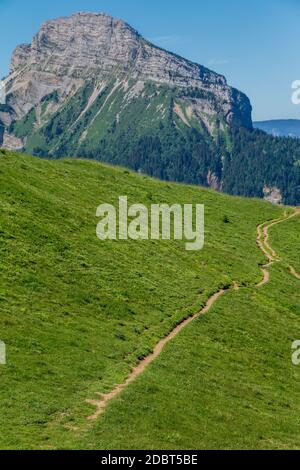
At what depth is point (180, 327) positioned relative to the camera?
53312 mm

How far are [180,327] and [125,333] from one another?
6667 millimetres

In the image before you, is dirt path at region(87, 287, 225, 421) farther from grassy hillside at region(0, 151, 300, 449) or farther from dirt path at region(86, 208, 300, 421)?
grassy hillside at region(0, 151, 300, 449)

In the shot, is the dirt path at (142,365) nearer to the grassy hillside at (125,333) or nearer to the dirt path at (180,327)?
the dirt path at (180,327)

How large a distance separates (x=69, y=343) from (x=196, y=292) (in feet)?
72.5

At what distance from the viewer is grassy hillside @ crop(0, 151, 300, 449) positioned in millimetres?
34156

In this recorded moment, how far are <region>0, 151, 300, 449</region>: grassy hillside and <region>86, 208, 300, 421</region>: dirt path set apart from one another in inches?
21.6

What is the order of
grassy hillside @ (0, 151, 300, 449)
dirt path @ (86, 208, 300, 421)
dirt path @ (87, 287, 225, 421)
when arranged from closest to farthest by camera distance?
grassy hillside @ (0, 151, 300, 449)
dirt path @ (87, 287, 225, 421)
dirt path @ (86, 208, 300, 421)

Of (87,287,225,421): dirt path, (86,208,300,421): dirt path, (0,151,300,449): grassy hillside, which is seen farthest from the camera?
(86,208,300,421): dirt path

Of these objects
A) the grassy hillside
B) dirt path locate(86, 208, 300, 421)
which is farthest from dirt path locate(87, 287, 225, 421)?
the grassy hillside

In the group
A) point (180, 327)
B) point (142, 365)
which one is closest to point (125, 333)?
point (142, 365)

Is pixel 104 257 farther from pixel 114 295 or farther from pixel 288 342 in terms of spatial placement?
pixel 288 342

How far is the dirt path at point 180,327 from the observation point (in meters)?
36.2

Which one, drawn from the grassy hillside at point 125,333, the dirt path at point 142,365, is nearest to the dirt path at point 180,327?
the dirt path at point 142,365

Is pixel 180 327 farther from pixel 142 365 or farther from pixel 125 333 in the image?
pixel 142 365
